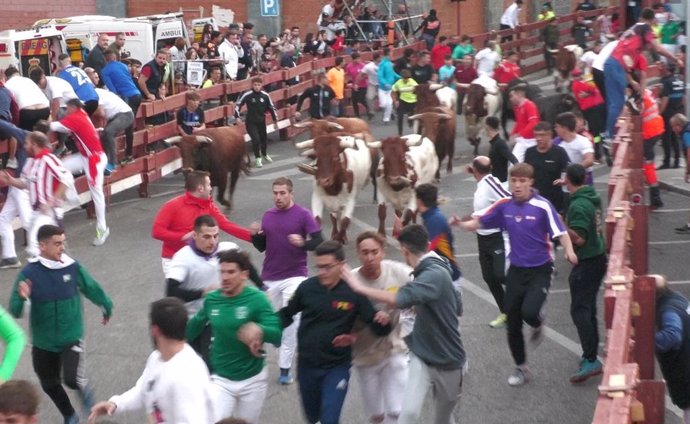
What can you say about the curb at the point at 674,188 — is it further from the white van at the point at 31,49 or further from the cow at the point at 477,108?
the white van at the point at 31,49

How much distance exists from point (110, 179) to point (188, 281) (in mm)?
10270

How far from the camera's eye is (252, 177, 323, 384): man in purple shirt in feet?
32.5

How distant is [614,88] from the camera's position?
17000 millimetres

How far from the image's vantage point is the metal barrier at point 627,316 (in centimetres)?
551

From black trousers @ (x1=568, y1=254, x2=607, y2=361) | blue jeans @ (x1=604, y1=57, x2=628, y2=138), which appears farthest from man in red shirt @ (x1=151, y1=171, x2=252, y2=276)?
blue jeans @ (x1=604, y1=57, x2=628, y2=138)

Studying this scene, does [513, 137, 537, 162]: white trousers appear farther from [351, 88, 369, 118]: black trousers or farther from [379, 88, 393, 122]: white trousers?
[351, 88, 369, 118]: black trousers

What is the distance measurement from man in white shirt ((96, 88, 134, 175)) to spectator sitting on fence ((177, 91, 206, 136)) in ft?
5.95

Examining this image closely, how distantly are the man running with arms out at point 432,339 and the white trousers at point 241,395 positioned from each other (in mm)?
931

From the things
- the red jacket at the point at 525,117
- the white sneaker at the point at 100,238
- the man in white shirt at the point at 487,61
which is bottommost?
the white sneaker at the point at 100,238

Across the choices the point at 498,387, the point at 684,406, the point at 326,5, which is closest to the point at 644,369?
the point at 684,406

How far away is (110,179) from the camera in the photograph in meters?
18.8

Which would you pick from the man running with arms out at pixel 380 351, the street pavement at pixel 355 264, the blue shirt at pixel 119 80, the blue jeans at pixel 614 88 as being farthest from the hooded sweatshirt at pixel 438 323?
the blue shirt at pixel 119 80

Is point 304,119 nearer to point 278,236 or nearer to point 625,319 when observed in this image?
point 278,236

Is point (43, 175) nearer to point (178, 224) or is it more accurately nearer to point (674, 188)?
point (178, 224)
